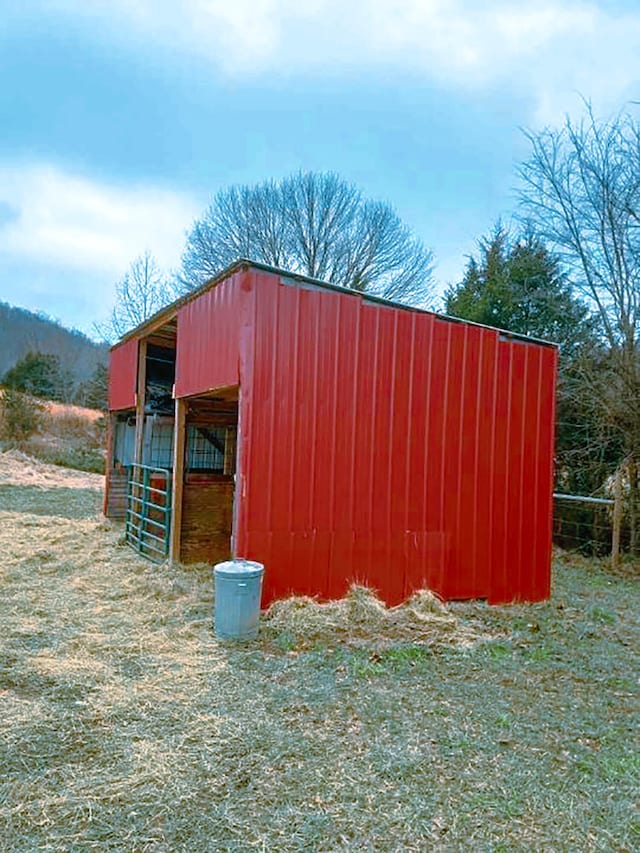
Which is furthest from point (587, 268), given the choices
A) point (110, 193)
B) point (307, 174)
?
point (307, 174)

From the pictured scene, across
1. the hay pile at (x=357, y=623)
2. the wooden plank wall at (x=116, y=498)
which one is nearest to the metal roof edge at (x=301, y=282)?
the hay pile at (x=357, y=623)

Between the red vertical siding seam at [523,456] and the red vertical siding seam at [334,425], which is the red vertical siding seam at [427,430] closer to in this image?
the red vertical siding seam at [334,425]

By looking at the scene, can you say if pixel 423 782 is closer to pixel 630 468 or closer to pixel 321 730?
pixel 321 730

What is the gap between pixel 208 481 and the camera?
6.88m

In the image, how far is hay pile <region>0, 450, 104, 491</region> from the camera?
45.8ft

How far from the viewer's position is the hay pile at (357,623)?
4062 millimetres

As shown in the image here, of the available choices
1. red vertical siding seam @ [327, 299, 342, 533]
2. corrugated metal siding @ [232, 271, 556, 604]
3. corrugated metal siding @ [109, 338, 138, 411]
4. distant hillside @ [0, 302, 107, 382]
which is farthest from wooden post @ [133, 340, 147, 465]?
distant hillside @ [0, 302, 107, 382]

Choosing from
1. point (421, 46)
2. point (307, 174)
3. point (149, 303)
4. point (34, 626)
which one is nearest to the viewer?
point (34, 626)

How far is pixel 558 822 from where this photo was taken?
2.05m

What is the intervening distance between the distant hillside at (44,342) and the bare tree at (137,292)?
2.97 metres

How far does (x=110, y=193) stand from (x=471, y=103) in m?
5.94

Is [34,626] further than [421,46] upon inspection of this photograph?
No

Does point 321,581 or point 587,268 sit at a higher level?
point 587,268

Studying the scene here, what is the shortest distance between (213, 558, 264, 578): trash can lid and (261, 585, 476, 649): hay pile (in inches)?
18.3
